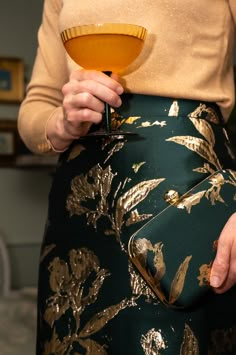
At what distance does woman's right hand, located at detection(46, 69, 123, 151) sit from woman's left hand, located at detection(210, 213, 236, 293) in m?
0.27

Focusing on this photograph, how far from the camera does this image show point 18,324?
3.13 metres

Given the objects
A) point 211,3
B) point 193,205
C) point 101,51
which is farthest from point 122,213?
point 211,3

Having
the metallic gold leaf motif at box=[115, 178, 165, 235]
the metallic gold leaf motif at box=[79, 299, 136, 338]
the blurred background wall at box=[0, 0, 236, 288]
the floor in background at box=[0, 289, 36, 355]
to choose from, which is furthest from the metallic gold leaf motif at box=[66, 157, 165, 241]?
the blurred background wall at box=[0, 0, 236, 288]

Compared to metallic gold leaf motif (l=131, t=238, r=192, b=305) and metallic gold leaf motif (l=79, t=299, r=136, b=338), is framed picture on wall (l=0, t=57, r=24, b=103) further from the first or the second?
metallic gold leaf motif (l=131, t=238, r=192, b=305)

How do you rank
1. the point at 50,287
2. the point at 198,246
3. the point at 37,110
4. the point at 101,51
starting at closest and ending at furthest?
the point at 198,246
the point at 101,51
the point at 50,287
the point at 37,110

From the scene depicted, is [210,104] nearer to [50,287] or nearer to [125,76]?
[125,76]

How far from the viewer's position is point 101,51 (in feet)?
3.33

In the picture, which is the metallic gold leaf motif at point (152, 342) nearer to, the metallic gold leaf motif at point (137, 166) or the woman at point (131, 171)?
the woman at point (131, 171)

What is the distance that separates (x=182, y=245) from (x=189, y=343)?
16 centimetres

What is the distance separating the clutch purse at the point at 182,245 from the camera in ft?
2.96

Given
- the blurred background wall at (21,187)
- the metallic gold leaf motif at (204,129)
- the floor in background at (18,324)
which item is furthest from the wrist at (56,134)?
the blurred background wall at (21,187)

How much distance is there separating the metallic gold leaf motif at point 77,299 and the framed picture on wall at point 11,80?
3.49 metres

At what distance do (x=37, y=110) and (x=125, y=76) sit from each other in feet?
0.81

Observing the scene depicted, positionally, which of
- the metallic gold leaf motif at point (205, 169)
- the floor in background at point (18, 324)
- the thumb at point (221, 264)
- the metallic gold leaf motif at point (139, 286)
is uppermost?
the metallic gold leaf motif at point (205, 169)
